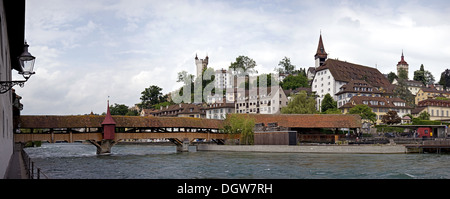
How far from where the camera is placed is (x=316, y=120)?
53625mm

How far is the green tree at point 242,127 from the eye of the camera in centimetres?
4947

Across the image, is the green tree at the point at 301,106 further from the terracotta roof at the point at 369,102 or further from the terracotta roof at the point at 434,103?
the terracotta roof at the point at 434,103

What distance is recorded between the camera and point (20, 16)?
9.60m

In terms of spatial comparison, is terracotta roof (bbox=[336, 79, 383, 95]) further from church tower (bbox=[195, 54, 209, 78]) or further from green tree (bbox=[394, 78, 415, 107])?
church tower (bbox=[195, 54, 209, 78])

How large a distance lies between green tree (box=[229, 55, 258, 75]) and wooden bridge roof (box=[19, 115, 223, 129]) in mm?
57198

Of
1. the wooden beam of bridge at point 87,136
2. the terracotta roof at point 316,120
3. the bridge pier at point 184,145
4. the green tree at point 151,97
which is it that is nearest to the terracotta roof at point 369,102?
the terracotta roof at point 316,120

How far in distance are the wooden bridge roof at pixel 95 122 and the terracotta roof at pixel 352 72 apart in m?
38.7

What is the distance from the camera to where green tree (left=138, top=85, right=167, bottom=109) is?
113000 mm

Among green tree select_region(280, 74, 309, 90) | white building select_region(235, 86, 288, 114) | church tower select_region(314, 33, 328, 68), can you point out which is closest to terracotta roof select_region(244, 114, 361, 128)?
white building select_region(235, 86, 288, 114)

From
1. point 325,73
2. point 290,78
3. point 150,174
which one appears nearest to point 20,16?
point 150,174

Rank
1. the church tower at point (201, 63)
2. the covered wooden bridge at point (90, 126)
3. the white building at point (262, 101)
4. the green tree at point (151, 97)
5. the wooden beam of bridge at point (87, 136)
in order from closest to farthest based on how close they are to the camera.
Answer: the wooden beam of bridge at point (87, 136) → the covered wooden bridge at point (90, 126) → the white building at point (262, 101) → the green tree at point (151, 97) → the church tower at point (201, 63)
